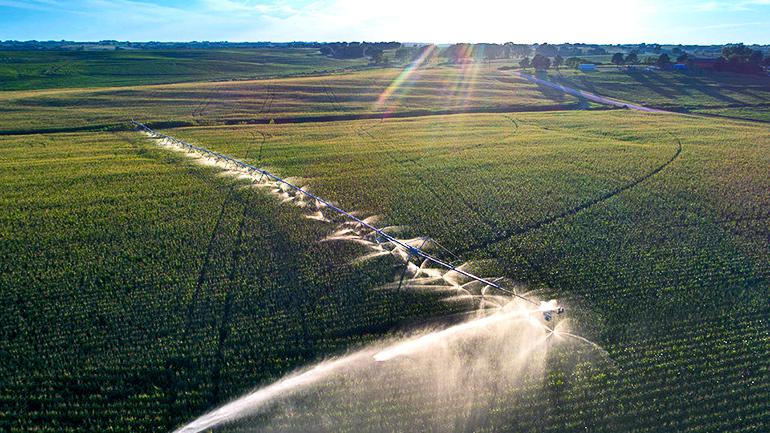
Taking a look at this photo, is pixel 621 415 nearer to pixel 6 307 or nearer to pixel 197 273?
pixel 197 273

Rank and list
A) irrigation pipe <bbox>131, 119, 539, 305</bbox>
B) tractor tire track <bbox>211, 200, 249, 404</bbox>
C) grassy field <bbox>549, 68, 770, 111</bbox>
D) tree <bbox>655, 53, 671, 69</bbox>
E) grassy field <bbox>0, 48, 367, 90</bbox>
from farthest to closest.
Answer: tree <bbox>655, 53, 671, 69</bbox>
grassy field <bbox>0, 48, 367, 90</bbox>
grassy field <bbox>549, 68, 770, 111</bbox>
irrigation pipe <bbox>131, 119, 539, 305</bbox>
tractor tire track <bbox>211, 200, 249, 404</bbox>

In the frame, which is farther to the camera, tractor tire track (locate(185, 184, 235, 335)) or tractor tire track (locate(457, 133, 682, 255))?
tractor tire track (locate(457, 133, 682, 255))

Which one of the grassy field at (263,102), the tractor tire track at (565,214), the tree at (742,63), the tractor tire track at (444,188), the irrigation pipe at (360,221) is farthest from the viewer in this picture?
the tree at (742,63)

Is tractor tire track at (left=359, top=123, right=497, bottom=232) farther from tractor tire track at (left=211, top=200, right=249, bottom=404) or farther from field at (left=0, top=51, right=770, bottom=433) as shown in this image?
tractor tire track at (left=211, top=200, right=249, bottom=404)

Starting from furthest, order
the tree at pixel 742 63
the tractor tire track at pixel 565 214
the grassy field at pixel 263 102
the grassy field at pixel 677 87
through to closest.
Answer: the tree at pixel 742 63, the grassy field at pixel 677 87, the grassy field at pixel 263 102, the tractor tire track at pixel 565 214

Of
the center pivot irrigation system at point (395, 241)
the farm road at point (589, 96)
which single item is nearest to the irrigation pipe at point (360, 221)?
the center pivot irrigation system at point (395, 241)

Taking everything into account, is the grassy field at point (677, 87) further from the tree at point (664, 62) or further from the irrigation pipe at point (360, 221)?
the irrigation pipe at point (360, 221)

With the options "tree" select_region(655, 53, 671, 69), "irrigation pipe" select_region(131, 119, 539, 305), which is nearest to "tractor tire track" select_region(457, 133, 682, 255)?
"irrigation pipe" select_region(131, 119, 539, 305)

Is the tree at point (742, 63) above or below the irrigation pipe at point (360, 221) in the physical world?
above

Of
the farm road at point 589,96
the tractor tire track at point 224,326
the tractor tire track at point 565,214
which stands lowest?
the tractor tire track at point 224,326
